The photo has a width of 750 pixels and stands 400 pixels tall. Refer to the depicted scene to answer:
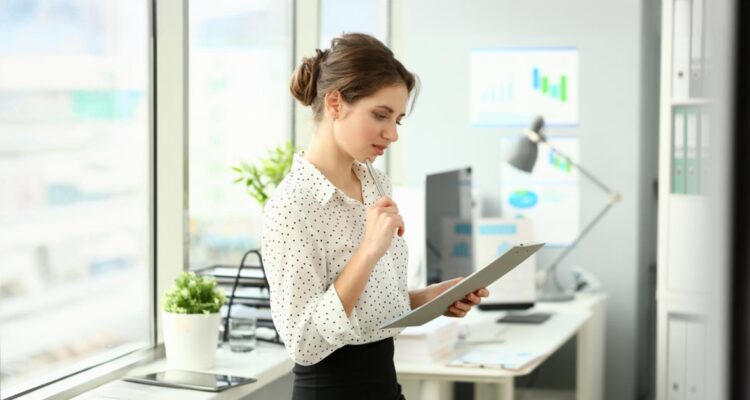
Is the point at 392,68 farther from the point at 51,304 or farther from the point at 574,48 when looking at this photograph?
the point at 574,48

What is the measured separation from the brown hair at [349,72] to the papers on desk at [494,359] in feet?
3.71

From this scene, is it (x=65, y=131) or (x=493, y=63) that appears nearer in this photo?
(x=65, y=131)

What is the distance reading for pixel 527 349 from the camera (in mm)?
2965

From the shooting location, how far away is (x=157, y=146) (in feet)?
8.56

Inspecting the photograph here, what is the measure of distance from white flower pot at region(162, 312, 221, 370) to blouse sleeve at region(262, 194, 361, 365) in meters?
0.73

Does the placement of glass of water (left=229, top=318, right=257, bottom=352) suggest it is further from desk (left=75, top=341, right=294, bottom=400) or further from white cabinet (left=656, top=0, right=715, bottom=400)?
white cabinet (left=656, top=0, right=715, bottom=400)

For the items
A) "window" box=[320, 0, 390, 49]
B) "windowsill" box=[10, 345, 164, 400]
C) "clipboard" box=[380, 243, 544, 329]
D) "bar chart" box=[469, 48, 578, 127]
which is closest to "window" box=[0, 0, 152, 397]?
"windowsill" box=[10, 345, 164, 400]

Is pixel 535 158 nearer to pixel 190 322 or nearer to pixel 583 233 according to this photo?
pixel 583 233

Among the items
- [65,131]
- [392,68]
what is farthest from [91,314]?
[392,68]

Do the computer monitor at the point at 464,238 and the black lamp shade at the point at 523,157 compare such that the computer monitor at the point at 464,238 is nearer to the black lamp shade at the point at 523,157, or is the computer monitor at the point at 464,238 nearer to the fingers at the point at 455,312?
the black lamp shade at the point at 523,157

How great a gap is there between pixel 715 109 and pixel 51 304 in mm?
2102

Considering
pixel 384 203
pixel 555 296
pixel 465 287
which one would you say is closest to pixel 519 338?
pixel 555 296

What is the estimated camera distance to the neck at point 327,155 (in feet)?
5.76

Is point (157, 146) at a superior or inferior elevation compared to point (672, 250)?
superior
